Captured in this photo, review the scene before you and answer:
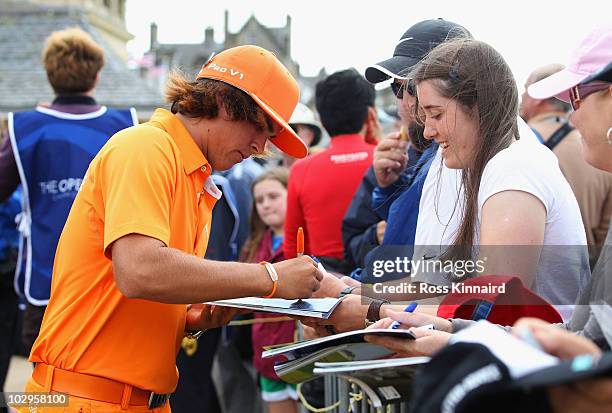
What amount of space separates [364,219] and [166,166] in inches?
81.1

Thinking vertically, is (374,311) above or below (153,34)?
above

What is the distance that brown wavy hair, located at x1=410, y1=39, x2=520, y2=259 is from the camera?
292cm

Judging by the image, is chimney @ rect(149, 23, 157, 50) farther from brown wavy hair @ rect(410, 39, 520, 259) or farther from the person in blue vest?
brown wavy hair @ rect(410, 39, 520, 259)

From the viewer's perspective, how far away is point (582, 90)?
263cm

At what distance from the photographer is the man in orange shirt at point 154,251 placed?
9.02 feet

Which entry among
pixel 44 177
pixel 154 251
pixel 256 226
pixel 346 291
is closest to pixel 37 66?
pixel 256 226

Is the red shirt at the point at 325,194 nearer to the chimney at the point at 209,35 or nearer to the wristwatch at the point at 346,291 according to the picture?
the wristwatch at the point at 346,291

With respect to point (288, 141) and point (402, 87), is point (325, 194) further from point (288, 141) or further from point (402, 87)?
point (288, 141)

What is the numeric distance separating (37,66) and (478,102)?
53.4 ft

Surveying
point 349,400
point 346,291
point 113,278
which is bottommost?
point 349,400

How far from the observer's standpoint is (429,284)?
301 centimetres

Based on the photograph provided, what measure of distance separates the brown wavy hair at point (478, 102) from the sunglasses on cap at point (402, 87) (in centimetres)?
47

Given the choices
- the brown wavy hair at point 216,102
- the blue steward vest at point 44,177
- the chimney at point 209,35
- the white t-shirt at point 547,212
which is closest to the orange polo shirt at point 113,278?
the brown wavy hair at point 216,102

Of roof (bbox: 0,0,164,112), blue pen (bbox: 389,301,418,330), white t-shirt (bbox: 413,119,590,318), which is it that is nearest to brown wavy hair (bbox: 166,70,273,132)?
white t-shirt (bbox: 413,119,590,318)
